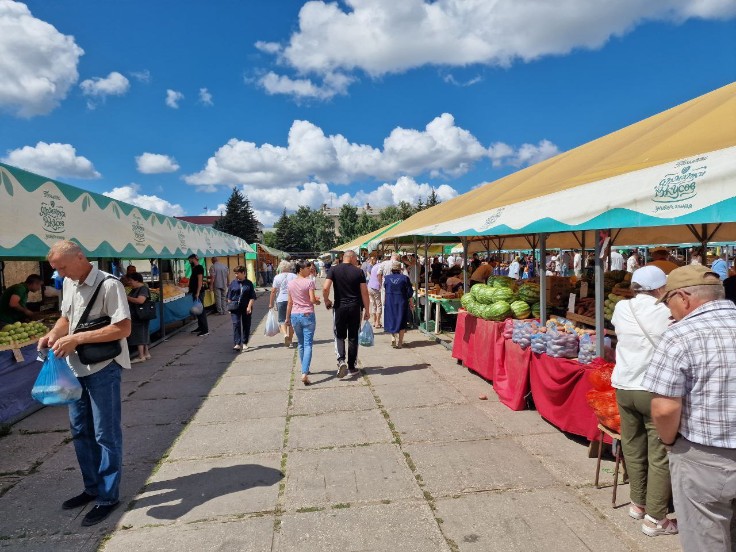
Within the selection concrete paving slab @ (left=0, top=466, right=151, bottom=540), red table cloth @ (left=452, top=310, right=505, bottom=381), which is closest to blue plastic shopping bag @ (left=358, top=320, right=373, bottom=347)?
red table cloth @ (left=452, top=310, right=505, bottom=381)

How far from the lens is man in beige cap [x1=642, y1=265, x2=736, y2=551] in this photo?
76.5 inches

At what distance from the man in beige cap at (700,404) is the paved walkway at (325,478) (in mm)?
948

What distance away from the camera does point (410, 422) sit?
508 cm

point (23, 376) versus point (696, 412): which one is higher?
point (696, 412)

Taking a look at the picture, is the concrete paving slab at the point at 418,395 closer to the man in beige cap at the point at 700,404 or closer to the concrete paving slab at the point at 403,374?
the concrete paving slab at the point at 403,374

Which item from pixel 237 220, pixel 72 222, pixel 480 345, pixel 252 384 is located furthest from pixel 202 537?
pixel 237 220

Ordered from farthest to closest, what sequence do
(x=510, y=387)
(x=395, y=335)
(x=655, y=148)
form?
(x=395, y=335) → (x=510, y=387) → (x=655, y=148)

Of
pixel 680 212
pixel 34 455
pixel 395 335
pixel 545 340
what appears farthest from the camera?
pixel 395 335

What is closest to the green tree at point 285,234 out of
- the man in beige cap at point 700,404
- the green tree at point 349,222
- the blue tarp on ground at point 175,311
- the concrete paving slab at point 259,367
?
the green tree at point 349,222

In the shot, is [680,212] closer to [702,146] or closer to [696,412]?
[702,146]

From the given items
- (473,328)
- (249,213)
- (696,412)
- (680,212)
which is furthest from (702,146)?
(249,213)

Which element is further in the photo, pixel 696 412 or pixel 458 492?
pixel 458 492

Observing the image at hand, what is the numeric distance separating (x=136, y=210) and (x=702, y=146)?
971 centimetres

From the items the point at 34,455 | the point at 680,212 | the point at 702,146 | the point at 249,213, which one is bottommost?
the point at 34,455
